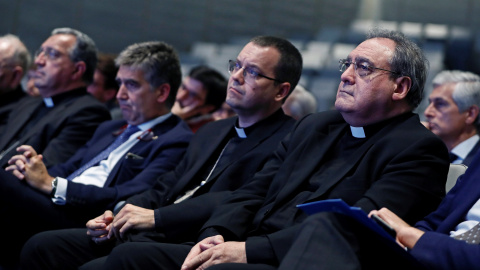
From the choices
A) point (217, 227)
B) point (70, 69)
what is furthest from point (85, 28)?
point (217, 227)

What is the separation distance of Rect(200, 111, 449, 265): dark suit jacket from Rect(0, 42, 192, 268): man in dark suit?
31.1 inches

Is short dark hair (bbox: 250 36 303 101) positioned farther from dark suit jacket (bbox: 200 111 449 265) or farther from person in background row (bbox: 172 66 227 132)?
person in background row (bbox: 172 66 227 132)

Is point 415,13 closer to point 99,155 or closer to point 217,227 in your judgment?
point 99,155

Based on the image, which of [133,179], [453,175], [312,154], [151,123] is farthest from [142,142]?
[453,175]

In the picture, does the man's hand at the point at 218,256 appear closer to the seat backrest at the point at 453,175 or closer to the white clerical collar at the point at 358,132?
the white clerical collar at the point at 358,132

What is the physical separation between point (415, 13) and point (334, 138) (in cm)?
676

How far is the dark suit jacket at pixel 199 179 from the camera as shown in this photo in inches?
108

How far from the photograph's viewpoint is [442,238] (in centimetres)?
185

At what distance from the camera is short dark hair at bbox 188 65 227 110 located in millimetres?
4488

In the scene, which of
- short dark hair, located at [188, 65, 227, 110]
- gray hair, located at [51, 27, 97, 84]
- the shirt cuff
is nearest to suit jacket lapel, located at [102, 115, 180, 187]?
the shirt cuff

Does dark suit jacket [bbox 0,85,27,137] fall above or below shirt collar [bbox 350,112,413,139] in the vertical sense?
below

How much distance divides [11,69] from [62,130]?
109cm

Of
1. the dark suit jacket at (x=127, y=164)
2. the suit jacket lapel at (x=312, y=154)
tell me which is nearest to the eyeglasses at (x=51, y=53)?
the dark suit jacket at (x=127, y=164)

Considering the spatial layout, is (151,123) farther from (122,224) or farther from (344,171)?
(344,171)
